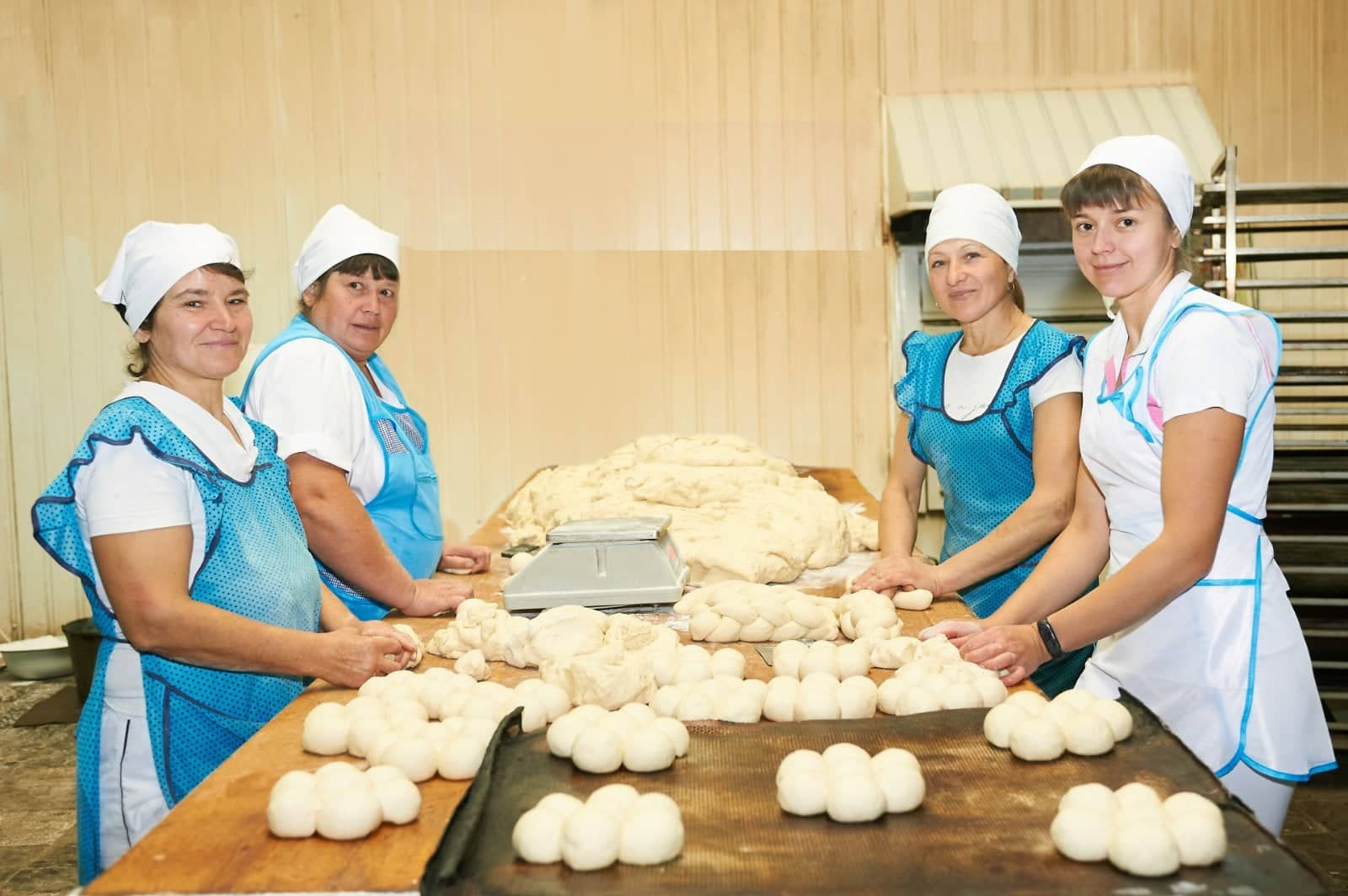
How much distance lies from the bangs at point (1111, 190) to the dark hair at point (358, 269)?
5.39 ft

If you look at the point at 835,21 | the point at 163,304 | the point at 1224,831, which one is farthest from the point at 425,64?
the point at 1224,831

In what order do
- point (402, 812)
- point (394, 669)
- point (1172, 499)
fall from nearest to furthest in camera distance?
point (402, 812)
point (1172, 499)
point (394, 669)

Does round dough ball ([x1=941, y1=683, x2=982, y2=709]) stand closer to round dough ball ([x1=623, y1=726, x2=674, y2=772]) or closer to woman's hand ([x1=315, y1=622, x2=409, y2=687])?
round dough ball ([x1=623, y1=726, x2=674, y2=772])

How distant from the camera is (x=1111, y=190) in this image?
1899 mm

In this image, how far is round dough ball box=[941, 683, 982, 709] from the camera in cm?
165

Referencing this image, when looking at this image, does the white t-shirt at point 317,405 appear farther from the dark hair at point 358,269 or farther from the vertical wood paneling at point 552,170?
the vertical wood paneling at point 552,170

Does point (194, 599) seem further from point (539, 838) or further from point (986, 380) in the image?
point (986, 380)

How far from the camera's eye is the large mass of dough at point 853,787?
1275mm

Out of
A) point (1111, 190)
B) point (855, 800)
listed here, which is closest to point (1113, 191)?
point (1111, 190)

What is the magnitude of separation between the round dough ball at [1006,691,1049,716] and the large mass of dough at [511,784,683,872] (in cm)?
57

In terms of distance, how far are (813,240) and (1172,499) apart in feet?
13.4

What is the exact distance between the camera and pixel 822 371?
5750 millimetres

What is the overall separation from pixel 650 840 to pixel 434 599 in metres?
1.37

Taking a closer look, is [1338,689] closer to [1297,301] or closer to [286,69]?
[1297,301]
